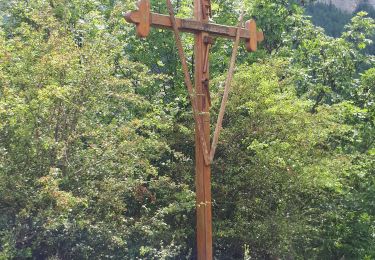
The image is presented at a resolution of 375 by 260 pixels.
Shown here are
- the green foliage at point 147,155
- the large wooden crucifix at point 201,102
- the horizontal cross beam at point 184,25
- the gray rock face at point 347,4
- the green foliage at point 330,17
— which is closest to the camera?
the horizontal cross beam at point 184,25

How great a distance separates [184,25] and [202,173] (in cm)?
138

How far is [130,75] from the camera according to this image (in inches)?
394

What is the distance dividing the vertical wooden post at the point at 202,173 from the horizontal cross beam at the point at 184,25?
10cm

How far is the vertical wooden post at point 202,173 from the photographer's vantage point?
18.7ft

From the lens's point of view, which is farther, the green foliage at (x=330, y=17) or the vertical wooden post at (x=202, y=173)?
the green foliage at (x=330, y=17)

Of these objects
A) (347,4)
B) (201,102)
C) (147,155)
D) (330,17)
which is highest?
(347,4)

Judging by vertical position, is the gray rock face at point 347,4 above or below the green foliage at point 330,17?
above

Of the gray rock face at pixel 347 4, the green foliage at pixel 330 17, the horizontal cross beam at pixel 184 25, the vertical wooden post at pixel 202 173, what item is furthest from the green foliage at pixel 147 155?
the gray rock face at pixel 347 4

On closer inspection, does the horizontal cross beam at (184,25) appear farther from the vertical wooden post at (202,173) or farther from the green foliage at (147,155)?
the green foliage at (147,155)

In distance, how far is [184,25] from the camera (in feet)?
18.7

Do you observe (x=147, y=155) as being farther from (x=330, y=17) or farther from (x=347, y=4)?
(x=347, y=4)

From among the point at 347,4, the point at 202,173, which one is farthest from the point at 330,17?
the point at 202,173

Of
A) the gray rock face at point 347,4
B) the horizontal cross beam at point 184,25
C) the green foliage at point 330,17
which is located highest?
the gray rock face at point 347,4

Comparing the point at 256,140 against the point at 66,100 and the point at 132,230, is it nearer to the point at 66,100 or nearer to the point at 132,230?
the point at 132,230
